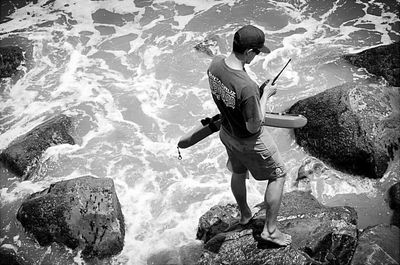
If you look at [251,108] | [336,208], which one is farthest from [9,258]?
[336,208]

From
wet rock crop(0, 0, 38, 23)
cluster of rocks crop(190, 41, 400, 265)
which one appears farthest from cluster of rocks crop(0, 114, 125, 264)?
wet rock crop(0, 0, 38, 23)

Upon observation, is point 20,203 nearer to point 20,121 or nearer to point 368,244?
A: point 20,121

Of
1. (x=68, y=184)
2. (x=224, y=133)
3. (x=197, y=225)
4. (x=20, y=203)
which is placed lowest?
(x=197, y=225)

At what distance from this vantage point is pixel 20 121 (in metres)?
7.62

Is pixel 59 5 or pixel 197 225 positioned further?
pixel 59 5

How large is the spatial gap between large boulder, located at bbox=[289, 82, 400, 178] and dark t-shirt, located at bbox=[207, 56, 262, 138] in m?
2.80

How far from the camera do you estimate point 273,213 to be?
3879 mm

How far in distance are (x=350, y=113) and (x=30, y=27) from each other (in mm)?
8791

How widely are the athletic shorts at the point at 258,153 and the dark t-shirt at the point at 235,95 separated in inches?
4.0

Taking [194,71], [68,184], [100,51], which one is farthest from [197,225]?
[100,51]

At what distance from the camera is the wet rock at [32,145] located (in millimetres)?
6434

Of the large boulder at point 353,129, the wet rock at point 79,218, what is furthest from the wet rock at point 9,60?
the large boulder at point 353,129

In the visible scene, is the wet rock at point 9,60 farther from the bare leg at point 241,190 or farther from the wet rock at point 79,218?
the bare leg at point 241,190

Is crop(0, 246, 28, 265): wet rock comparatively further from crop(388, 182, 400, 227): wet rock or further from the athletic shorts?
crop(388, 182, 400, 227): wet rock
